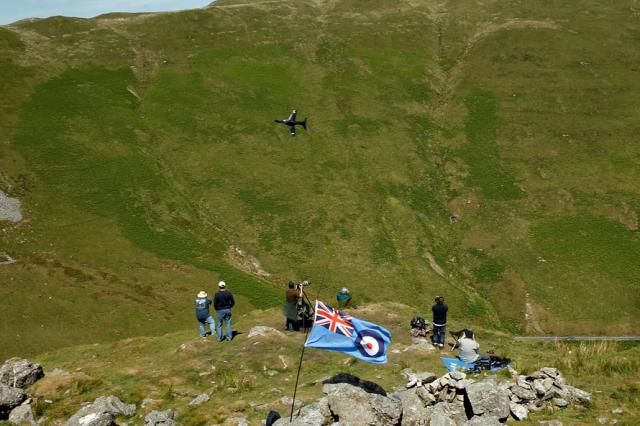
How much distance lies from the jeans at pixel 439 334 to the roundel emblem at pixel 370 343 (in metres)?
9.65

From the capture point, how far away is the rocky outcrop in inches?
668

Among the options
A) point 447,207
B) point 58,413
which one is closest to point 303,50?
point 447,207

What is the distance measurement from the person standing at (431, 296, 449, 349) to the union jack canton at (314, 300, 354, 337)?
9.54m

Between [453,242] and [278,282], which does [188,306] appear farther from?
[453,242]

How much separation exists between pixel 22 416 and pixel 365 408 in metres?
13.2

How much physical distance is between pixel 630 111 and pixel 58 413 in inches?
3272

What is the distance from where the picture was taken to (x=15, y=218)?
47688 mm

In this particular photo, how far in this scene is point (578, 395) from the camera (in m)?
17.4

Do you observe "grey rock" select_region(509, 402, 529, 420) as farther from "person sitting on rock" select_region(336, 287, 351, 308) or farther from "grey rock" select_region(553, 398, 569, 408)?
"person sitting on rock" select_region(336, 287, 351, 308)

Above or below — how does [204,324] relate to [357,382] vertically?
below

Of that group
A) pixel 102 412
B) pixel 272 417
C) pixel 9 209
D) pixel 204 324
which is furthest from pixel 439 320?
pixel 9 209

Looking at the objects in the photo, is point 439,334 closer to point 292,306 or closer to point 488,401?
point 292,306

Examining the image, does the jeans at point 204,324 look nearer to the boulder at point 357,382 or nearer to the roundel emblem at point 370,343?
the boulder at point 357,382

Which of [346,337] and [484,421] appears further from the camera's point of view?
[346,337]
